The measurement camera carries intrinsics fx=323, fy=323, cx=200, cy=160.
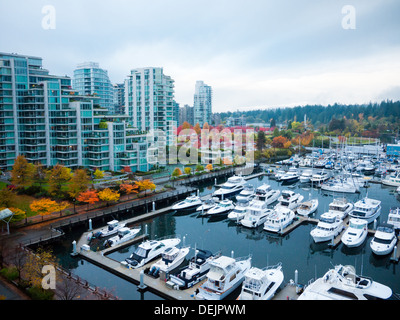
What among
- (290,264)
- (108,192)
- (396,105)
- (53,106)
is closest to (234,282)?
(290,264)

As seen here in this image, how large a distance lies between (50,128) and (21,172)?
12271mm

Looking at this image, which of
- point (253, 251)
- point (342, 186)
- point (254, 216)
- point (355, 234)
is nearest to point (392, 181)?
point (342, 186)

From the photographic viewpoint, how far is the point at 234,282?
20625 millimetres

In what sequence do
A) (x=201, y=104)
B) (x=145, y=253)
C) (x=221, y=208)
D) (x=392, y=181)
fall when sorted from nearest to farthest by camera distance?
(x=145, y=253) → (x=221, y=208) → (x=392, y=181) → (x=201, y=104)

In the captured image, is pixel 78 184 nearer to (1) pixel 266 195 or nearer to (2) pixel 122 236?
(2) pixel 122 236

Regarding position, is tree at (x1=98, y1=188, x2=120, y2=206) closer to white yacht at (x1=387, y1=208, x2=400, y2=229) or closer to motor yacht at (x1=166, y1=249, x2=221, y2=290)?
motor yacht at (x1=166, y1=249, x2=221, y2=290)

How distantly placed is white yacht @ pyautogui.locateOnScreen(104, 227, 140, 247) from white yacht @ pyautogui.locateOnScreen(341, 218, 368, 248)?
18.1 metres

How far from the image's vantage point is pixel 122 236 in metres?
28.4

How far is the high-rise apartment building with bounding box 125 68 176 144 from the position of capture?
63.9 metres

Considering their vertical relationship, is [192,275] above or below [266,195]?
below

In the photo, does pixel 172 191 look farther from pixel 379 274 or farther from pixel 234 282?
pixel 379 274

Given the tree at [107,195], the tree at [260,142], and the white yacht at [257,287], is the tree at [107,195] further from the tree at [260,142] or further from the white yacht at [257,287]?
the tree at [260,142]

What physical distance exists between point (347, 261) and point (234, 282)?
33.6ft

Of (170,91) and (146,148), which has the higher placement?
(170,91)
